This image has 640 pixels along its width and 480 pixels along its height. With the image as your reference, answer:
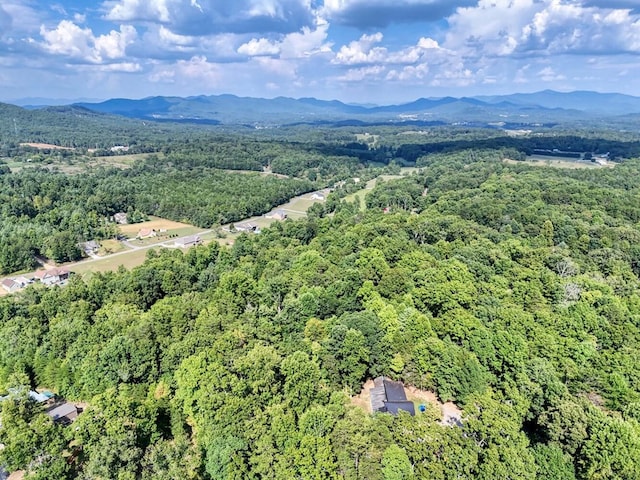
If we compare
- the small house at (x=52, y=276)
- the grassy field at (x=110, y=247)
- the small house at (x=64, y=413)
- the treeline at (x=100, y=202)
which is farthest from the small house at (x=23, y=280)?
the small house at (x=64, y=413)

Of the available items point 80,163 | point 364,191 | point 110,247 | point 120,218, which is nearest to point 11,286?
point 110,247

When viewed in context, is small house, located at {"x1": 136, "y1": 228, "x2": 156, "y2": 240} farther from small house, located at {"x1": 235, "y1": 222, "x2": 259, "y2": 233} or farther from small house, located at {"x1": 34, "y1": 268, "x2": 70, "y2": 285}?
small house, located at {"x1": 34, "y1": 268, "x2": 70, "y2": 285}

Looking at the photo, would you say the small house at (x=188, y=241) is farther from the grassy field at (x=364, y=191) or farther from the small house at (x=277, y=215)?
the grassy field at (x=364, y=191)

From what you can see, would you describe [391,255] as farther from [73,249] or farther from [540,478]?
[73,249]

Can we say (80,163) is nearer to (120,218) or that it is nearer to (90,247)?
(120,218)

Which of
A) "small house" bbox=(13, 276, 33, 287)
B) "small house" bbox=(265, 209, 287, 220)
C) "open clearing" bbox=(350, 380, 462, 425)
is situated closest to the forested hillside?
"open clearing" bbox=(350, 380, 462, 425)

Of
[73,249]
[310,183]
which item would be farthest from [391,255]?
[310,183]
